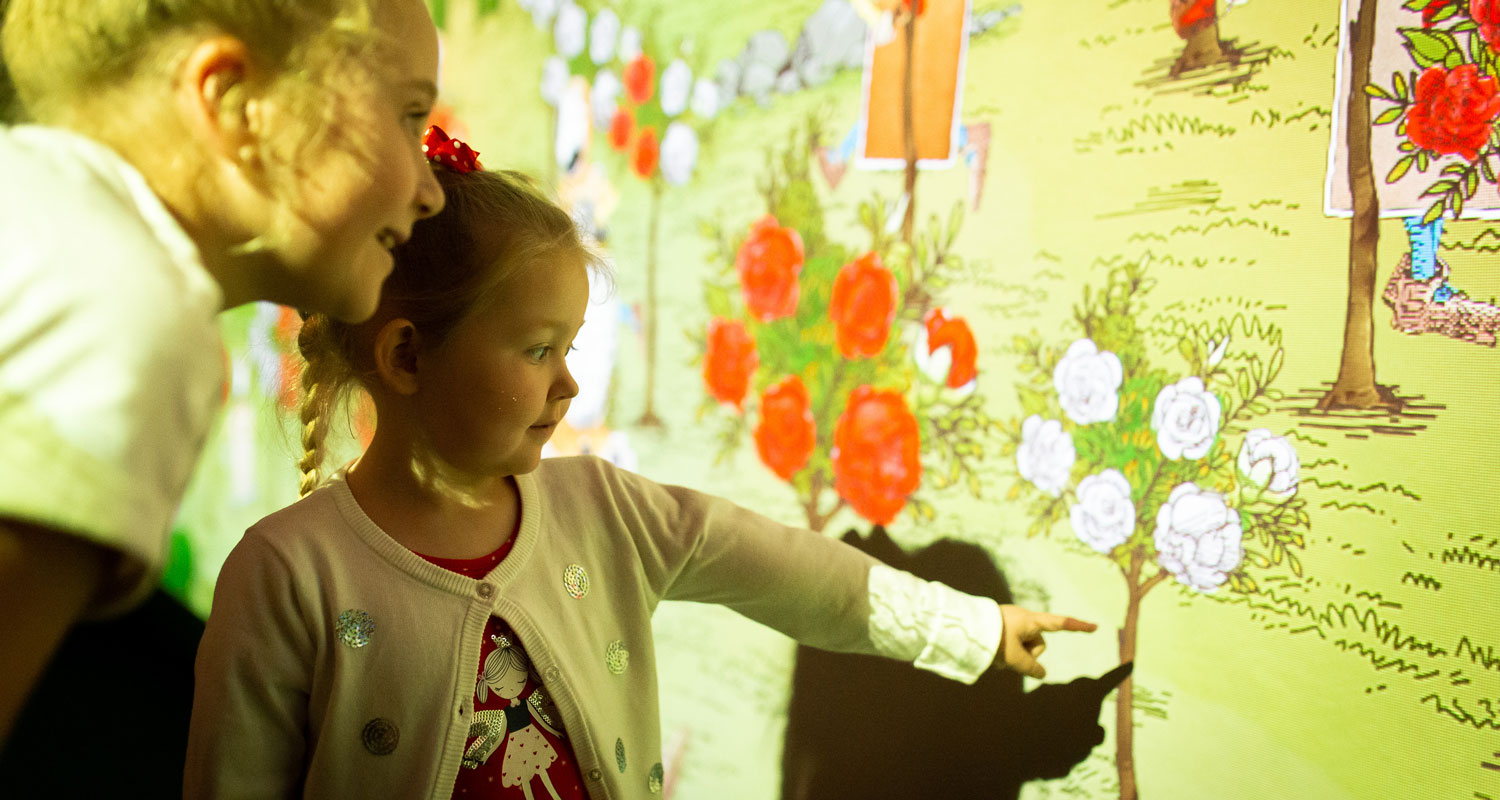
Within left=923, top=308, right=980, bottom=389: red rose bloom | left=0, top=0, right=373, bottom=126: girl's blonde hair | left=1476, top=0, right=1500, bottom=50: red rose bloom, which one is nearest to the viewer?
left=0, top=0, right=373, bottom=126: girl's blonde hair

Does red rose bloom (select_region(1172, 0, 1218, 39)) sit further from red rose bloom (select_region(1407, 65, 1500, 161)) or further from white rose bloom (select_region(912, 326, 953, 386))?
white rose bloom (select_region(912, 326, 953, 386))

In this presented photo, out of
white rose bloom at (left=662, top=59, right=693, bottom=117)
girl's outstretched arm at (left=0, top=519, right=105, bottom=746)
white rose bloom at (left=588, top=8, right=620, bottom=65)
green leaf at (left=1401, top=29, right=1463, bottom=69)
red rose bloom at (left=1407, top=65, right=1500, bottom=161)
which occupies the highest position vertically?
white rose bloom at (left=588, top=8, right=620, bottom=65)

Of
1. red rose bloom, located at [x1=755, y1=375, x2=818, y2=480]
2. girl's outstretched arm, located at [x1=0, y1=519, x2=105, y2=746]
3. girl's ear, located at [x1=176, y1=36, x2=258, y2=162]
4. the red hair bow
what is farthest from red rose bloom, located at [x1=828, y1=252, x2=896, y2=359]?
girl's outstretched arm, located at [x1=0, y1=519, x2=105, y2=746]

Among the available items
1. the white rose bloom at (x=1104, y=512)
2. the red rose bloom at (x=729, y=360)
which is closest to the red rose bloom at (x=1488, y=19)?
the white rose bloom at (x=1104, y=512)

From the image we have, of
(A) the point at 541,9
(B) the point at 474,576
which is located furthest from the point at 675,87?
(B) the point at 474,576

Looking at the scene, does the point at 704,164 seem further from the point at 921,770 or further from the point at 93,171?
the point at 93,171

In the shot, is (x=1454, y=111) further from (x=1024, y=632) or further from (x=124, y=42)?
(x=124, y=42)

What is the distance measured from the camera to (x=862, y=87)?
1.39 metres

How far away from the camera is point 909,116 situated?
52.8 inches

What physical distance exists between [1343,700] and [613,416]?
117 centimetres

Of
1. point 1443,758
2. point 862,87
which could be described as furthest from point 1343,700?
point 862,87

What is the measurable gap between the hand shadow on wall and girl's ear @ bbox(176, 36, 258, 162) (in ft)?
3.16

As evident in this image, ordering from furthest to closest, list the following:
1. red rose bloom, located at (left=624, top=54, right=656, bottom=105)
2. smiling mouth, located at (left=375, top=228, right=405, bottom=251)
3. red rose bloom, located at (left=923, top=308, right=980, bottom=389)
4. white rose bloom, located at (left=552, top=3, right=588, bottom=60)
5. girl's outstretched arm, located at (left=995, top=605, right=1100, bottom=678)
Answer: white rose bloom, located at (left=552, top=3, right=588, bottom=60) → red rose bloom, located at (left=624, top=54, right=656, bottom=105) → red rose bloom, located at (left=923, top=308, right=980, bottom=389) → girl's outstretched arm, located at (left=995, top=605, right=1100, bottom=678) → smiling mouth, located at (left=375, top=228, right=405, bottom=251)

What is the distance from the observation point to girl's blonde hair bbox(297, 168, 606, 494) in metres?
1.00
